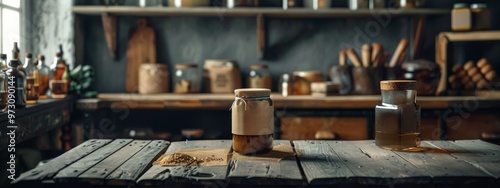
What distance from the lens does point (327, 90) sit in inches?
126

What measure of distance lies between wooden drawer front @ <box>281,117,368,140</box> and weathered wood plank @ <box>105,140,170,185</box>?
135 centimetres

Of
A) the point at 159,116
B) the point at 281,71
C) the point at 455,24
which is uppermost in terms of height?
the point at 455,24

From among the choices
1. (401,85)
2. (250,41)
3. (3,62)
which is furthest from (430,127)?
(3,62)

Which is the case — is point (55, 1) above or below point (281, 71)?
above

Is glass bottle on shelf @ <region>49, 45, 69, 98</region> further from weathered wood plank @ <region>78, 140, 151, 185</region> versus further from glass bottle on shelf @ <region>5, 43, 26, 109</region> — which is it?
weathered wood plank @ <region>78, 140, 151, 185</region>

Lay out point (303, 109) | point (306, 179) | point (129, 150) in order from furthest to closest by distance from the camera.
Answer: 1. point (303, 109)
2. point (129, 150)
3. point (306, 179)

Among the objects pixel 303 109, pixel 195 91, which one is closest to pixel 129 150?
pixel 303 109

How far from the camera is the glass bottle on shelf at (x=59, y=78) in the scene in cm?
298

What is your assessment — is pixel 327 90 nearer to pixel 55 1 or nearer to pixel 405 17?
pixel 405 17

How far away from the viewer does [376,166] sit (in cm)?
139

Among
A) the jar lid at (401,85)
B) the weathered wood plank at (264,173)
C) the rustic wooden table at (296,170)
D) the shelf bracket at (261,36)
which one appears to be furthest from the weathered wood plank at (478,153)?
the shelf bracket at (261,36)

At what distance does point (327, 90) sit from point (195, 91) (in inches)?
36.9

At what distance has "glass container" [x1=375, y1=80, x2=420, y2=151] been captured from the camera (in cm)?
162

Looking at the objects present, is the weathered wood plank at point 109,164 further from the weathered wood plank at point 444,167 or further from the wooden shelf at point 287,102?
the wooden shelf at point 287,102
